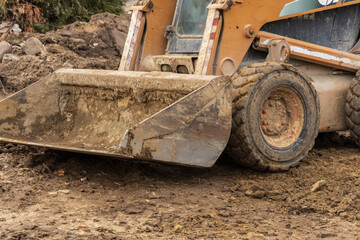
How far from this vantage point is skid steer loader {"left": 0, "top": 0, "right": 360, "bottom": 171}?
169 inches

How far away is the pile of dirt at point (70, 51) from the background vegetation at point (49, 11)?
1.11m

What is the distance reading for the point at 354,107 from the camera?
5.85 metres

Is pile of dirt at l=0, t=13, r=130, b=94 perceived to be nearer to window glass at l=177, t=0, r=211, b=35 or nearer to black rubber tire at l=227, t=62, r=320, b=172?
window glass at l=177, t=0, r=211, b=35

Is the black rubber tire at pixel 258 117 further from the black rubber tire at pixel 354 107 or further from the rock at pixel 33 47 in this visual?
the rock at pixel 33 47

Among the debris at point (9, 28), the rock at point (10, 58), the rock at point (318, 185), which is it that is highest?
the debris at point (9, 28)

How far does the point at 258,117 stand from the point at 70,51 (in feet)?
20.7

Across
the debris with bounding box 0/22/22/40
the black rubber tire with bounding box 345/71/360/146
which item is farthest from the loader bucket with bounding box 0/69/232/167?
the debris with bounding box 0/22/22/40

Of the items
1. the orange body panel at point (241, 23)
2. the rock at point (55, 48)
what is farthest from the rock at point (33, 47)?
the orange body panel at point (241, 23)

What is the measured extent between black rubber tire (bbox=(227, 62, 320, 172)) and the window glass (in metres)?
1.07

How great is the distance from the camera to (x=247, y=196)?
4473mm

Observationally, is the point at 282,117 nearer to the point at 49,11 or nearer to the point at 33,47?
the point at 33,47

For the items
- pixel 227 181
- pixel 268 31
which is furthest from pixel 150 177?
pixel 268 31

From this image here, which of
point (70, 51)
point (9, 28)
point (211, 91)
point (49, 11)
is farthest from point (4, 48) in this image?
point (211, 91)

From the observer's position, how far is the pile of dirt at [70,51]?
900 cm
